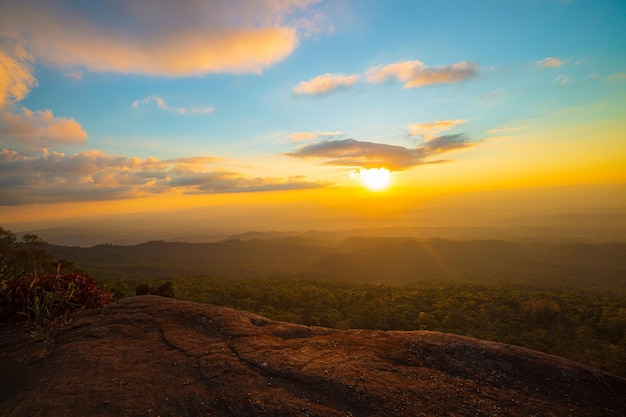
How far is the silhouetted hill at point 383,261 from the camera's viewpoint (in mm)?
105125

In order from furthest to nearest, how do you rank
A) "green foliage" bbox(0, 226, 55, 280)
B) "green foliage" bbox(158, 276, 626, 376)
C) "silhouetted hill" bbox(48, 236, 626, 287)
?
"silhouetted hill" bbox(48, 236, 626, 287), "green foliage" bbox(0, 226, 55, 280), "green foliage" bbox(158, 276, 626, 376)

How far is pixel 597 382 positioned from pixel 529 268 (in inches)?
5584

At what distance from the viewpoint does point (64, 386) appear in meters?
5.85

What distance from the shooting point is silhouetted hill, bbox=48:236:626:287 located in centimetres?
10512

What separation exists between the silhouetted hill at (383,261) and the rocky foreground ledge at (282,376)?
9171 cm

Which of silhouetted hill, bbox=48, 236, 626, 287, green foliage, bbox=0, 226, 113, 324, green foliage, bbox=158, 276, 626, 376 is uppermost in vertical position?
green foliage, bbox=0, 226, 113, 324

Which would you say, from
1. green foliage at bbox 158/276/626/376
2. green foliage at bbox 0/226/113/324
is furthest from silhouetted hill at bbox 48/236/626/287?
green foliage at bbox 0/226/113/324

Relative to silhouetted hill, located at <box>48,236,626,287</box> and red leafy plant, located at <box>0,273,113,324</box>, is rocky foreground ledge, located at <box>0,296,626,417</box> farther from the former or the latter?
silhouetted hill, located at <box>48,236,626,287</box>

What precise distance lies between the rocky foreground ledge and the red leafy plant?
0.92 meters

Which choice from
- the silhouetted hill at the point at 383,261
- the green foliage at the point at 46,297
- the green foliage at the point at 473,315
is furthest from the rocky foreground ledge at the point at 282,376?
the silhouetted hill at the point at 383,261

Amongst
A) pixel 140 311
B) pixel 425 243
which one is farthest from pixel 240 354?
pixel 425 243

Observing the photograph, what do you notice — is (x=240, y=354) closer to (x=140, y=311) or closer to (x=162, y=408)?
(x=162, y=408)

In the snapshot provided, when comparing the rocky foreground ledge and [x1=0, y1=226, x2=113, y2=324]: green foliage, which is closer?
the rocky foreground ledge

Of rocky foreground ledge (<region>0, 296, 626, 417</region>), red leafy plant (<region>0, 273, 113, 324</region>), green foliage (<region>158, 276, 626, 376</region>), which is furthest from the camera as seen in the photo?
green foliage (<region>158, 276, 626, 376</region>)
